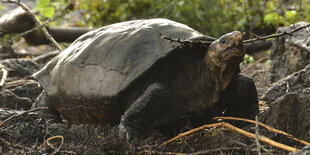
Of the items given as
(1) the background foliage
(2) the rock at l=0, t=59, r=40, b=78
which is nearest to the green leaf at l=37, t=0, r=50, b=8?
(2) the rock at l=0, t=59, r=40, b=78

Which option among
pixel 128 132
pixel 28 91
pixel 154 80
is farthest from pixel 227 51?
pixel 28 91

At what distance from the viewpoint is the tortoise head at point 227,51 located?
2807 mm

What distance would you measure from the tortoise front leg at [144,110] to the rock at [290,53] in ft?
6.36

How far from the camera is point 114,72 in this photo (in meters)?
3.09

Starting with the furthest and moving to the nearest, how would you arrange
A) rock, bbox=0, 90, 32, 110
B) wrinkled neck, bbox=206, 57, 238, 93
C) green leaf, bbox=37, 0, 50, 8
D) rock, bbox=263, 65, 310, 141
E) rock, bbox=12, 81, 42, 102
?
green leaf, bbox=37, 0, 50, 8 → rock, bbox=12, 81, 42, 102 → rock, bbox=0, 90, 32, 110 → wrinkled neck, bbox=206, 57, 238, 93 → rock, bbox=263, 65, 310, 141

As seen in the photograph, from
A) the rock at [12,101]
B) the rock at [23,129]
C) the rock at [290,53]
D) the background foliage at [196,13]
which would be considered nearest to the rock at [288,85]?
the rock at [290,53]

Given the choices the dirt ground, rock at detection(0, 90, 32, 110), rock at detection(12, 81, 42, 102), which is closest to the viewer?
A: the dirt ground

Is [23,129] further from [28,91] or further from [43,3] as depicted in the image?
[43,3]

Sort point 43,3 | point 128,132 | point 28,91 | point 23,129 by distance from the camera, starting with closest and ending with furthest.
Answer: point 128,132, point 23,129, point 28,91, point 43,3

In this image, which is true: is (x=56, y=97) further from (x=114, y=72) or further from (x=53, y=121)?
(x=114, y=72)

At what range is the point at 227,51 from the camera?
284 cm

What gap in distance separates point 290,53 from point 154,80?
2.32 meters

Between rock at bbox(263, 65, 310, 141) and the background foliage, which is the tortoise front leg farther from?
the background foliage

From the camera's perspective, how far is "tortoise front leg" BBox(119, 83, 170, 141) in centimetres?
286
